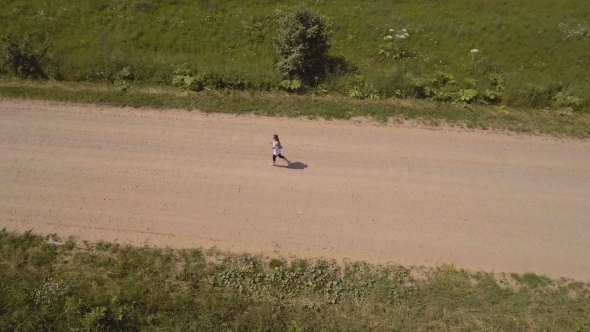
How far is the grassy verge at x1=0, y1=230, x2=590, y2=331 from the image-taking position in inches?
428

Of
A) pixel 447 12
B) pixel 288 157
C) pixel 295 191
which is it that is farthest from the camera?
pixel 447 12

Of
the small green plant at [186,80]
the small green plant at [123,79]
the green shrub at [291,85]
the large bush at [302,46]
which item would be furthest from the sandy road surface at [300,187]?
the large bush at [302,46]

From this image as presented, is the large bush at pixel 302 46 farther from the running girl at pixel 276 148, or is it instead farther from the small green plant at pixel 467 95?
the small green plant at pixel 467 95

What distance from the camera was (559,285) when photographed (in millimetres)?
12117

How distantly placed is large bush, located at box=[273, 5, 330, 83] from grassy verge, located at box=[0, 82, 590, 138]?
1187 mm

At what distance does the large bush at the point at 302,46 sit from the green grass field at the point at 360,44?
0.66m

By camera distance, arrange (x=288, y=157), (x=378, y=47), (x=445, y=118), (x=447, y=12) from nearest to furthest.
A: 1. (x=288, y=157)
2. (x=445, y=118)
3. (x=378, y=47)
4. (x=447, y=12)

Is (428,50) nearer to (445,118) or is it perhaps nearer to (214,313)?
(445,118)

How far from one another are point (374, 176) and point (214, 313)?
6.79 m

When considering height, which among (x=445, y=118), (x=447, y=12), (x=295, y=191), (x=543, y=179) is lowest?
(x=295, y=191)

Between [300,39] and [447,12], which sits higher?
[447,12]

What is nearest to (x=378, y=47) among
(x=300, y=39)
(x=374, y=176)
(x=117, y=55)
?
(x=300, y=39)

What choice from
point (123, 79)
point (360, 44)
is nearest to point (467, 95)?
point (360, 44)

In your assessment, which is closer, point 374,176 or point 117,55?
point 374,176
